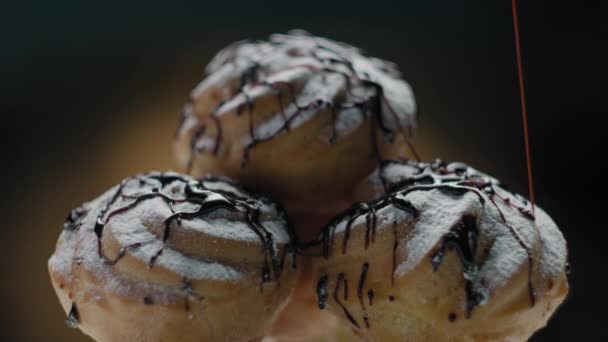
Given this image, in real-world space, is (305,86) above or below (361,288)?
above

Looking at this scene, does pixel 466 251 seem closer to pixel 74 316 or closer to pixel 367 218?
pixel 367 218

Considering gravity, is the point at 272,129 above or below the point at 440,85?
above

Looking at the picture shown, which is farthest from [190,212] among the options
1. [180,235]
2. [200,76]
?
[200,76]

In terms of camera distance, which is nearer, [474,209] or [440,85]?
[474,209]

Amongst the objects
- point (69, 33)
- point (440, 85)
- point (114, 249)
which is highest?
point (69, 33)

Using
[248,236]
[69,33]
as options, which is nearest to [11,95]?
[69,33]

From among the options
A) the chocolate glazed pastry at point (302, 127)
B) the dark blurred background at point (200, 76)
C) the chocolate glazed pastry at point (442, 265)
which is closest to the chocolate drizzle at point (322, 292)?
the chocolate glazed pastry at point (442, 265)

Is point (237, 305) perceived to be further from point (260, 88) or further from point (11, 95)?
point (11, 95)
